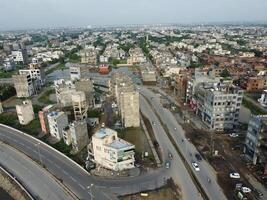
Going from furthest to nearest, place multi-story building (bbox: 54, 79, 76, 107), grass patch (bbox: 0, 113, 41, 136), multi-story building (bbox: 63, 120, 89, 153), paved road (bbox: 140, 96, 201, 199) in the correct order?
multi-story building (bbox: 54, 79, 76, 107)
grass patch (bbox: 0, 113, 41, 136)
multi-story building (bbox: 63, 120, 89, 153)
paved road (bbox: 140, 96, 201, 199)

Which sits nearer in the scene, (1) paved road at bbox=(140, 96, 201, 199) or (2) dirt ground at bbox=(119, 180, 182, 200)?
(2) dirt ground at bbox=(119, 180, 182, 200)

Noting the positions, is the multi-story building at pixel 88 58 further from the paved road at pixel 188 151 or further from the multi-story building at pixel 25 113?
the multi-story building at pixel 25 113

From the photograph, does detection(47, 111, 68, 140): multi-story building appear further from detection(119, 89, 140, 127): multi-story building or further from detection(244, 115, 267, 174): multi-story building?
detection(244, 115, 267, 174): multi-story building

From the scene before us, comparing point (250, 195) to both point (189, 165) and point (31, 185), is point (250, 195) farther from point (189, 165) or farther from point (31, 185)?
point (31, 185)

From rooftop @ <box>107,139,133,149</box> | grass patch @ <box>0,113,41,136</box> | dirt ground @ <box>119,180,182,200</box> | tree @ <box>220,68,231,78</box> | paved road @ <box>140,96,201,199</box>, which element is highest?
rooftop @ <box>107,139,133,149</box>

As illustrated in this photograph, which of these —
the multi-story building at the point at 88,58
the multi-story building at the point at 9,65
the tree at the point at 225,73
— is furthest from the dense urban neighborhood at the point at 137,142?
the multi-story building at the point at 88,58

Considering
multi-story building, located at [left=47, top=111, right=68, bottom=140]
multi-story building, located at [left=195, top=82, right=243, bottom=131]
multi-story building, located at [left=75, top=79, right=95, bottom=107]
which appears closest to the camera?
multi-story building, located at [left=47, top=111, right=68, bottom=140]

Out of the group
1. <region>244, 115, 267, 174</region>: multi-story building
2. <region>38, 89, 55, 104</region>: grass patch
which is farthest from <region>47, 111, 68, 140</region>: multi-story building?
<region>244, 115, 267, 174</region>: multi-story building
